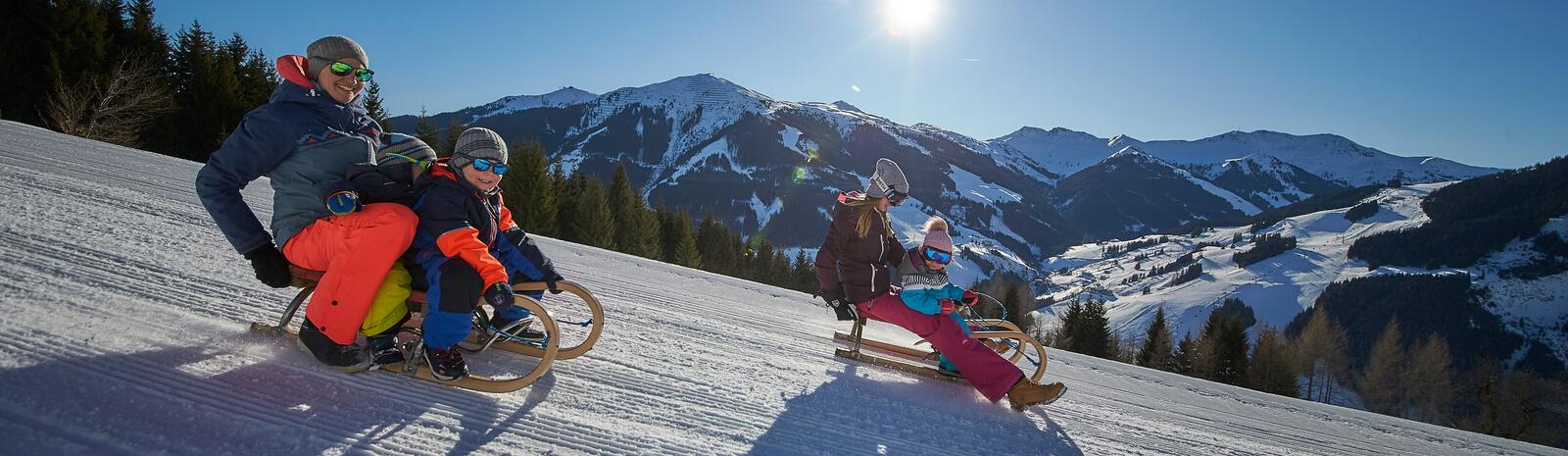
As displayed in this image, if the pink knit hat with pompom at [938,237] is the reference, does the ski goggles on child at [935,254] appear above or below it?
below

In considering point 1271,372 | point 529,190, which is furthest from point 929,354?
point 1271,372

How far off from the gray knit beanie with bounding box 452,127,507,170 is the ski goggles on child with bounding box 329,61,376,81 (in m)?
0.56

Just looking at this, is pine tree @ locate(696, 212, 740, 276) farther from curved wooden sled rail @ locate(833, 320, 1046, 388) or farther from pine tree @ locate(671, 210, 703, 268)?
curved wooden sled rail @ locate(833, 320, 1046, 388)

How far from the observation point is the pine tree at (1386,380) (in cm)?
5794

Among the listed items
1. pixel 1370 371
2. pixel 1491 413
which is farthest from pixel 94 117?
pixel 1370 371

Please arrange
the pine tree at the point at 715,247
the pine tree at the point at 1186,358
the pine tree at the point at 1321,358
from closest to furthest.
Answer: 1. the pine tree at the point at 1186,358
2. the pine tree at the point at 715,247
3. the pine tree at the point at 1321,358

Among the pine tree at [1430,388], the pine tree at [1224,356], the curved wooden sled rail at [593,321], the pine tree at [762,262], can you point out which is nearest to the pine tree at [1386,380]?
the pine tree at [1430,388]

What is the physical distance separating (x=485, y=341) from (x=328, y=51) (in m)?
1.65

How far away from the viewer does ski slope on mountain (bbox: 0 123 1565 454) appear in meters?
2.38

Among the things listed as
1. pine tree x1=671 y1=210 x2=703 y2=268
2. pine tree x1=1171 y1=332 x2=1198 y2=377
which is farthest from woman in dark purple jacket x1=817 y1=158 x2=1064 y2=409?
pine tree x1=1171 y1=332 x2=1198 y2=377

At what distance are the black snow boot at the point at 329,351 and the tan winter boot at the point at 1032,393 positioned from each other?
3.71 meters

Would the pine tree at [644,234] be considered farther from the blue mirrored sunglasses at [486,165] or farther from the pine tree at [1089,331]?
the blue mirrored sunglasses at [486,165]

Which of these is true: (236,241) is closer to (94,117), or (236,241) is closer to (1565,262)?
(94,117)

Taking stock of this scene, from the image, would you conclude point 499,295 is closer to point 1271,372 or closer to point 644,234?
point 644,234
